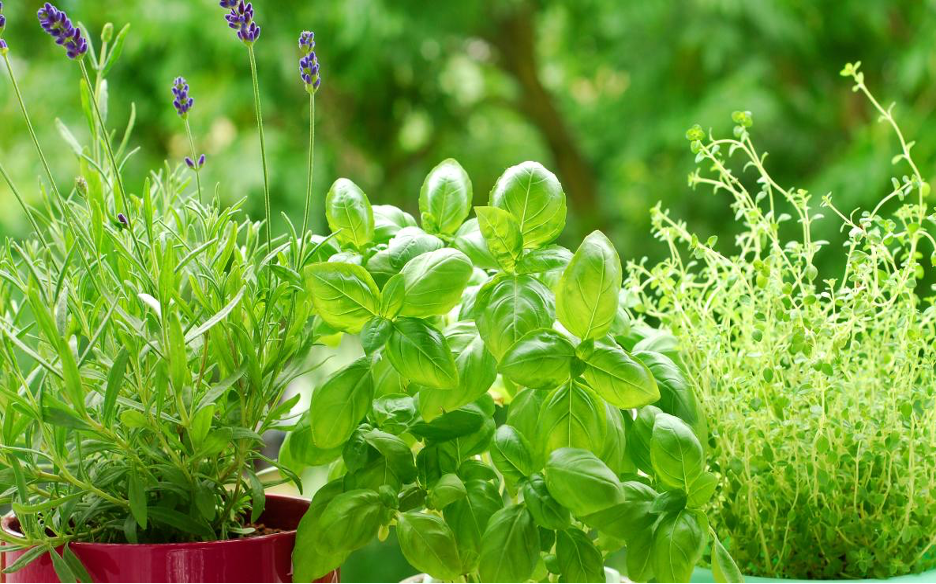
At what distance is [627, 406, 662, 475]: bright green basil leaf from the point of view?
17.7 inches

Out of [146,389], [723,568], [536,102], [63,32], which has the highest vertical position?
[536,102]

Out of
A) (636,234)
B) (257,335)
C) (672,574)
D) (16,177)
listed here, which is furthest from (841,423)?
(16,177)

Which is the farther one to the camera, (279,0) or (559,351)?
(279,0)

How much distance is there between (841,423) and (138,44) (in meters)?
3.30

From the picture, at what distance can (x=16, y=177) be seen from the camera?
3.38m

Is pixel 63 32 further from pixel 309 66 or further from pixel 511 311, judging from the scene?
pixel 511 311

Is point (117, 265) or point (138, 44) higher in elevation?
point (138, 44)

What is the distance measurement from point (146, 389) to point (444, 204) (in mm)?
190

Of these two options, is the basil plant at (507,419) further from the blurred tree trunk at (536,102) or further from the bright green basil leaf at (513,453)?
the blurred tree trunk at (536,102)

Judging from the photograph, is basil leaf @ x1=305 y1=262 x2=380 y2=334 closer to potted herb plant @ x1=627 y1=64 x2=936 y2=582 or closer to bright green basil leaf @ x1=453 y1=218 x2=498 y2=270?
bright green basil leaf @ x1=453 y1=218 x2=498 y2=270

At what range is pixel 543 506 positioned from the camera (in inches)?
15.9

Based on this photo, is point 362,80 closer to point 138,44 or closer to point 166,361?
point 138,44

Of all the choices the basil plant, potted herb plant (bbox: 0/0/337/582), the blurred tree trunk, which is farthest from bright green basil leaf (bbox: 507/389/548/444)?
the blurred tree trunk

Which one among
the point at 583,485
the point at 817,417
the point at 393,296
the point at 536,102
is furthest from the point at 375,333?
the point at 536,102
